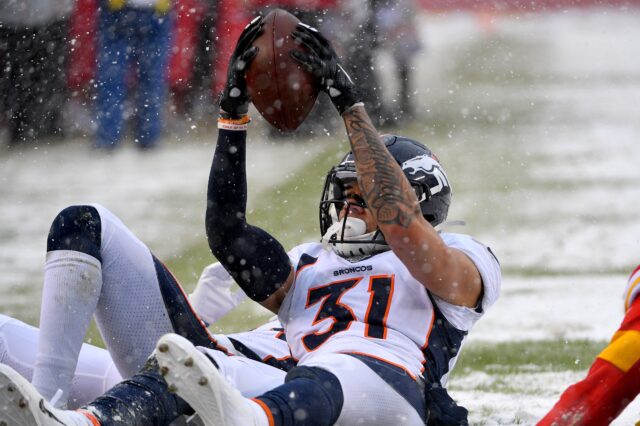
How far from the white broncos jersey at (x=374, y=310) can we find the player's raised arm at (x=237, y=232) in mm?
72

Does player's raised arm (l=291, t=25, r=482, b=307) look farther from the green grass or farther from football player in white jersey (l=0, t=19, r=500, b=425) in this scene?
the green grass

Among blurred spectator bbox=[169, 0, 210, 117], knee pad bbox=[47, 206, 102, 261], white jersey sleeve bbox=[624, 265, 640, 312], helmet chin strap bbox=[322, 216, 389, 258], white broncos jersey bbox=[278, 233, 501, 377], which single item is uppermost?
knee pad bbox=[47, 206, 102, 261]

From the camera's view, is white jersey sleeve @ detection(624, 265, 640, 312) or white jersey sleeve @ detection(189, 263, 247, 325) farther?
white jersey sleeve @ detection(189, 263, 247, 325)

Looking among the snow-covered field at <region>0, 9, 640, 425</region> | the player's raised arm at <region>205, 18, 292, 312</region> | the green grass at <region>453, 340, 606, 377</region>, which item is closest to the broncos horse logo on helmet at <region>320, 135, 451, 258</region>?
the player's raised arm at <region>205, 18, 292, 312</region>

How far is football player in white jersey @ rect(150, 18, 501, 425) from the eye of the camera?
2438 mm

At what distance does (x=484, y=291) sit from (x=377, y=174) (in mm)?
424

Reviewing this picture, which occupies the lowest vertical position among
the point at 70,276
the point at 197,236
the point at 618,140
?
the point at 618,140

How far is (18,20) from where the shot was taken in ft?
38.7

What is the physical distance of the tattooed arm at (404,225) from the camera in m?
2.72

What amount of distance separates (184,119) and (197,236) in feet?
15.4

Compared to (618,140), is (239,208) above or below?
above

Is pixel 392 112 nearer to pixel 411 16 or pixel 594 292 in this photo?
pixel 411 16

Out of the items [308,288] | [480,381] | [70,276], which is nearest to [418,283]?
[308,288]

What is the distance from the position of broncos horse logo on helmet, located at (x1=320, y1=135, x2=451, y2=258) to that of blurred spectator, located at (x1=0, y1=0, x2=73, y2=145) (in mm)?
9129
